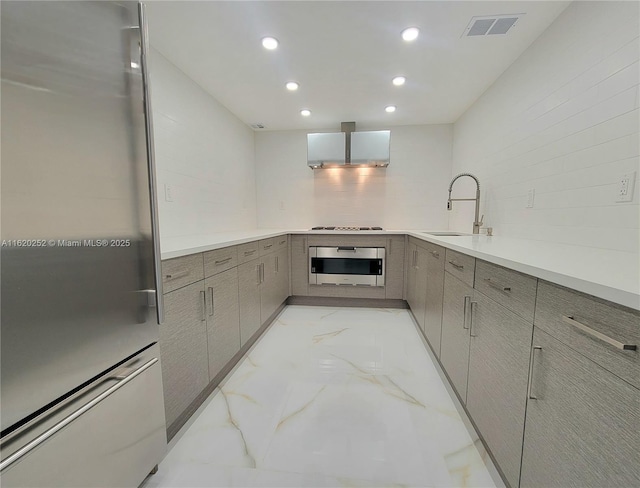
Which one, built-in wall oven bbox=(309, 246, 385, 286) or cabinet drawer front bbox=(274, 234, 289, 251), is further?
built-in wall oven bbox=(309, 246, 385, 286)

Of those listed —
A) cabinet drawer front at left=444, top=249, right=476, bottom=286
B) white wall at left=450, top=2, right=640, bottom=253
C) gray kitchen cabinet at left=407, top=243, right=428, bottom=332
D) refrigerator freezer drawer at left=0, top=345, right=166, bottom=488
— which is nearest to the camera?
refrigerator freezer drawer at left=0, top=345, right=166, bottom=488

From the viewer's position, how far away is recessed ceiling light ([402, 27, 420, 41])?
5.50 ft

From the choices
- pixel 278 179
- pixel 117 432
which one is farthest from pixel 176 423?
pixel 278 179

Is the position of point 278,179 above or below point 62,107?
above

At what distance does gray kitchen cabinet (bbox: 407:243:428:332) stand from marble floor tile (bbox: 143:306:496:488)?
413mm

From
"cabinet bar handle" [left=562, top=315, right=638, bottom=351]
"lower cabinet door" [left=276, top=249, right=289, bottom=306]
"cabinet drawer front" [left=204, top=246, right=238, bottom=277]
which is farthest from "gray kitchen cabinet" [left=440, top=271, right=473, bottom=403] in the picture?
"lower cabinet door" [left=276, top=249, right=289, bottom=306]

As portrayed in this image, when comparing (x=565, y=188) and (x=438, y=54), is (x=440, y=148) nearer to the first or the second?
(x=438, y=54)

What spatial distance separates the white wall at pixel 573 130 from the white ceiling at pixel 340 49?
225 millimetres

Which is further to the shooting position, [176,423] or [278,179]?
[278,179]

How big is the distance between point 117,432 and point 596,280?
4.74 ft

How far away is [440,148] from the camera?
346 centimetres

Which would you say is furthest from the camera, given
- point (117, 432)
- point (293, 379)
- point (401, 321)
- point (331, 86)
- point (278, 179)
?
point (278, 179)

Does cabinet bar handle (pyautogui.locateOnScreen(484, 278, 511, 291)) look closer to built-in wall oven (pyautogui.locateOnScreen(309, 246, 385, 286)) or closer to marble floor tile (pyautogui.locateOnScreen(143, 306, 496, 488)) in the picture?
marble floor tile (pyautogui.locateOnScreen(143, 306, 496, 488))

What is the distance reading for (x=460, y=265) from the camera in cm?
148
